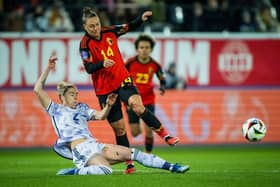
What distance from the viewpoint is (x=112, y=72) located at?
1372 cm

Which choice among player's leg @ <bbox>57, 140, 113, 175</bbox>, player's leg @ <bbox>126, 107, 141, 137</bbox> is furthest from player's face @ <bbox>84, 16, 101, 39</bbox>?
player's leg @ <bbox>126, 107, 141, 137</bbox>

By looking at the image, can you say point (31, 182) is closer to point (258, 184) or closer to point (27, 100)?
point (258, 184)

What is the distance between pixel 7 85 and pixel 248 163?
35.4 ft

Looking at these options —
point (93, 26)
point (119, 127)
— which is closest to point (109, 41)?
point (93, 26)

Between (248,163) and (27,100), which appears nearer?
(248,163)

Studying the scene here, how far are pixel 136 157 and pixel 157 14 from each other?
13.0 meters

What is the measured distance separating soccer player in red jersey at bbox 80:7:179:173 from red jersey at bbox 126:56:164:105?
3.17 metres

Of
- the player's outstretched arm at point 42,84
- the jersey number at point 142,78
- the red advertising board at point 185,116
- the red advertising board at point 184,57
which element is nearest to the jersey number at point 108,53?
the player's outstretched arm at point 42,84

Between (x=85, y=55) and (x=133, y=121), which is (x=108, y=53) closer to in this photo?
(x=85, y=55)

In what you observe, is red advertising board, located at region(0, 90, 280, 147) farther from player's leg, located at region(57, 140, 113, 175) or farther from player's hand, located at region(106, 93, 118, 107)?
player's leg, located at region(57, 140, 113, 175)

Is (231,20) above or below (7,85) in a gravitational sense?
above

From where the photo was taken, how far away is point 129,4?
82.1 ft

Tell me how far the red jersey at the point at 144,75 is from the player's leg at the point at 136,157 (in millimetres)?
4793

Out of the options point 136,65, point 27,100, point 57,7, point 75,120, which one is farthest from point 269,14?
point 75,120
